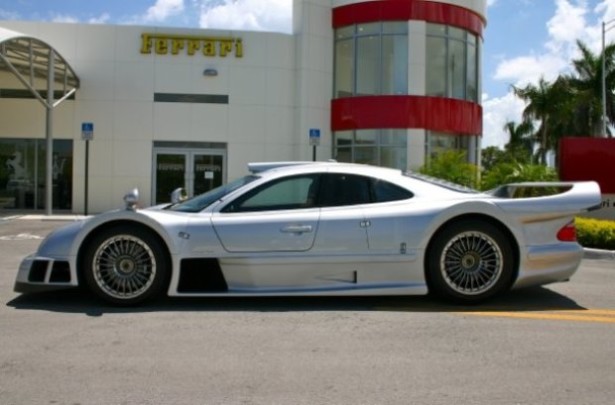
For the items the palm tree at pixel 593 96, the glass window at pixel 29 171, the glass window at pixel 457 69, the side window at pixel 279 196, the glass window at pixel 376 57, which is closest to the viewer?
the side window at pixel 279 196

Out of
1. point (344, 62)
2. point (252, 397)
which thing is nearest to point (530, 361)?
point (252, 397)

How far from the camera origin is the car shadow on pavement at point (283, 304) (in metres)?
6.02

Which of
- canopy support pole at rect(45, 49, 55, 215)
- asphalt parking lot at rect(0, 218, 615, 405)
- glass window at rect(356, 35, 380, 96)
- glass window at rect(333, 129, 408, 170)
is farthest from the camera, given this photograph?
glass window at rect(356, 35, 380, 96)

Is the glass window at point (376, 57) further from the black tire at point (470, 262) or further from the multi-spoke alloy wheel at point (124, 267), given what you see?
the multi-spoke alloy wheel at point (124, 267)

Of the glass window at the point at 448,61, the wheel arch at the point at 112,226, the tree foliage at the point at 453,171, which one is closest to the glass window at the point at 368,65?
the glass window at the point at 448,61

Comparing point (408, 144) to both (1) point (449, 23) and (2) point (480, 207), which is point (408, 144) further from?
(2) point (480, 207)

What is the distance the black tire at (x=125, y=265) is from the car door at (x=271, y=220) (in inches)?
24.9

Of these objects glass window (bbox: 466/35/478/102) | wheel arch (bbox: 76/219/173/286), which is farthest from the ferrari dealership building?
wheel arch (bbox: 76/219/173/286)

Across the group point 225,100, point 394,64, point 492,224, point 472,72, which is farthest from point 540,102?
point 492,224

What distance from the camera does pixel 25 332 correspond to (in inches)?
203

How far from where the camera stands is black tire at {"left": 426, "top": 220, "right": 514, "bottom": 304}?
610 cm

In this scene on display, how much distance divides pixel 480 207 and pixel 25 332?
13.3ft

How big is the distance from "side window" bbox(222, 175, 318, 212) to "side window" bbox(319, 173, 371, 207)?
117 mm

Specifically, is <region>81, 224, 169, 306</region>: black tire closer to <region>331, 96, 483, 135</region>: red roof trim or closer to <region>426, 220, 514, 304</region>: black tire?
<region>426, 220, 514, 304</region>: black tire
